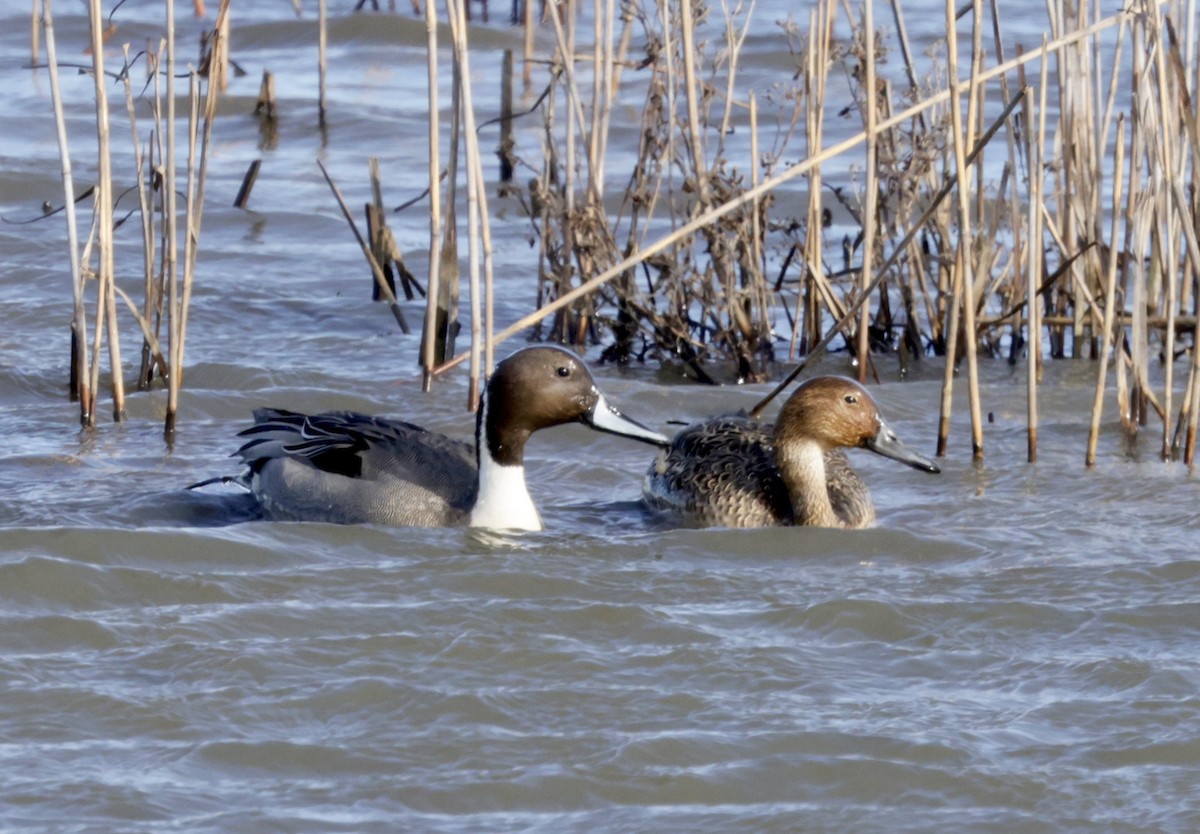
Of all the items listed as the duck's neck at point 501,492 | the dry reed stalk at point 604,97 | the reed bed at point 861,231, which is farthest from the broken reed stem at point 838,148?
the dry reed stalk at point 604,97

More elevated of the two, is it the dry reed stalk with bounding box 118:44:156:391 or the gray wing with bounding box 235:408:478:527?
the dry reed stalk with bounding box 118:44:156:391

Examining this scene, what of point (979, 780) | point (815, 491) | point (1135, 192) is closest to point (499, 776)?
point (979, 780)

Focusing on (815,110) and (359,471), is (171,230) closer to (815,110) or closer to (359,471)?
(359,471)

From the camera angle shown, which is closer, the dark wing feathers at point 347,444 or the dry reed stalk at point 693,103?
the dark wing feathers at point 347,444

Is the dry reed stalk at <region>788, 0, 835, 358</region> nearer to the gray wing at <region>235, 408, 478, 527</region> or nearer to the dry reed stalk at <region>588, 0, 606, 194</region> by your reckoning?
the dry reed stalk at <region>588, 0, 606, 194</region>

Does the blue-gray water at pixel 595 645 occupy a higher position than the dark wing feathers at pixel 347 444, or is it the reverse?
the dark wing feathers at pixel 347 444

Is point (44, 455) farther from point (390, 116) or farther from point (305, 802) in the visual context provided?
point (390, 116)

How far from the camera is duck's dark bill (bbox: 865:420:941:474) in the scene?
6223mm

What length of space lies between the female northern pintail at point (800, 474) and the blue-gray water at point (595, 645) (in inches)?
6.1

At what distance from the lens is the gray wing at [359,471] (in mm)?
5992

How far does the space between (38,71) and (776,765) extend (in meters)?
12.0

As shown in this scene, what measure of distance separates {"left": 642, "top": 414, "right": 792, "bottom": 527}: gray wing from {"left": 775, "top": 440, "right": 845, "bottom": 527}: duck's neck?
6 centimetres

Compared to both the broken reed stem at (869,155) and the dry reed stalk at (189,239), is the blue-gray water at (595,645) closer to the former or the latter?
the dry reed stalk at (189,239)

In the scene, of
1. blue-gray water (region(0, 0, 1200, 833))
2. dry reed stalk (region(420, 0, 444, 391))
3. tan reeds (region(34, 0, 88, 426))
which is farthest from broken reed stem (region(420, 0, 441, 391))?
tan reeds (region(34, 0, 88, 426))
